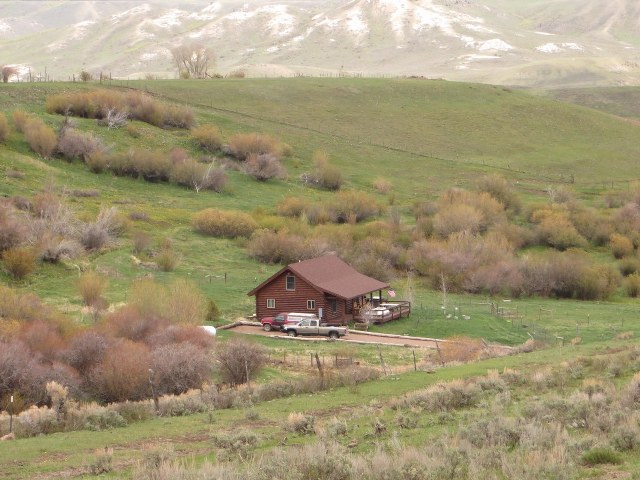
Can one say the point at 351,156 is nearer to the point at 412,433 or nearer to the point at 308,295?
the point at 308,295

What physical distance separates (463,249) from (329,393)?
40.0 m

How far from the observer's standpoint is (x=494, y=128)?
118 meters

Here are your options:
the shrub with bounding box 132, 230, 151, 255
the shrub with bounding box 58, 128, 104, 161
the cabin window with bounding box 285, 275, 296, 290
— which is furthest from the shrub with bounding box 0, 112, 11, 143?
the cabin window with bounding box 285, 275, 296, 290

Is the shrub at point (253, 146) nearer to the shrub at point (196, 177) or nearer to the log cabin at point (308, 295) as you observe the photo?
the shrub at point (196, 177)

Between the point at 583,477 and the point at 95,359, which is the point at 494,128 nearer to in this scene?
the point at 95,359

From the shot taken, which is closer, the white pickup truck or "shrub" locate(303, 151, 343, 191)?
the white pickup truck

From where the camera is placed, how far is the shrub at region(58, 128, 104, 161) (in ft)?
260

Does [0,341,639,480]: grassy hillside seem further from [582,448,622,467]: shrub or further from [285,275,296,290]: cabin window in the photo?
[285,275,296,290]: cabin window

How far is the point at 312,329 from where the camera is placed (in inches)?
1735

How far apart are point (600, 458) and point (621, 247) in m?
61.0

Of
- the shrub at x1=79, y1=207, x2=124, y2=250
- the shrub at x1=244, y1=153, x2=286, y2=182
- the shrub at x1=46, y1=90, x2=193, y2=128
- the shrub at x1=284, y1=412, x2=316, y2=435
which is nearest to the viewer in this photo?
the shrub at x1=284, y1=412, x2=316, y2=435

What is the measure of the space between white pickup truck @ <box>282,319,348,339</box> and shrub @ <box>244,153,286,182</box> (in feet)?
146

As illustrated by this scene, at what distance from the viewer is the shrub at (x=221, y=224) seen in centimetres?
6538

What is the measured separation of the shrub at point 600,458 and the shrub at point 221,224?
5428 centimetres
